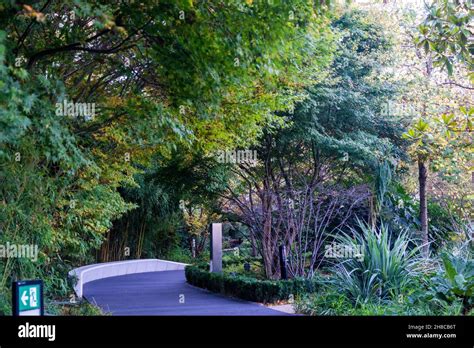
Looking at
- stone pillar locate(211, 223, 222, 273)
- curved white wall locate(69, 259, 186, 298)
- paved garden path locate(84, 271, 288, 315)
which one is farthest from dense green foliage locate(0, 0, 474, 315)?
curved white wall locate(69, 259, 186, 298)

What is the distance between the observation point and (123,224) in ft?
70.7

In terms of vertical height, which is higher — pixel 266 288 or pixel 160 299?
pixel 266 288

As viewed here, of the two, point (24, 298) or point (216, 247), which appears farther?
point (216, 247)

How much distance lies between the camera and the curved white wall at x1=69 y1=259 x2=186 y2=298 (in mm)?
16056

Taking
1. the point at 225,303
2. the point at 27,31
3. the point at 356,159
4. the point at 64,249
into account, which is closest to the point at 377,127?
the point at 356,159

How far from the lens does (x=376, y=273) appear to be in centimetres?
859

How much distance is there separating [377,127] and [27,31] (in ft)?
34.3

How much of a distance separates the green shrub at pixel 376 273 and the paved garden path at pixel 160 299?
1841 millimetres

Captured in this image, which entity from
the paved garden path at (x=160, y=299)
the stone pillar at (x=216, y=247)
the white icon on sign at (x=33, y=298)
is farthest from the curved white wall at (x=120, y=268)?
the white icon on sign at (x=33, y=298)

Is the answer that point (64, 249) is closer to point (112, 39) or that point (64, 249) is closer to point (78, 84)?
point (78, 84)

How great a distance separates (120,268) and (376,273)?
12.9m

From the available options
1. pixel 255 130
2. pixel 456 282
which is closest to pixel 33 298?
pixel 456 282

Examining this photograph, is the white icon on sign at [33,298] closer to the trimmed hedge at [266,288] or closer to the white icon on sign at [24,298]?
the white icon on sign at [24,298]

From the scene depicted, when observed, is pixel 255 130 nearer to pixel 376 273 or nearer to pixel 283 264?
pixel 376 273
